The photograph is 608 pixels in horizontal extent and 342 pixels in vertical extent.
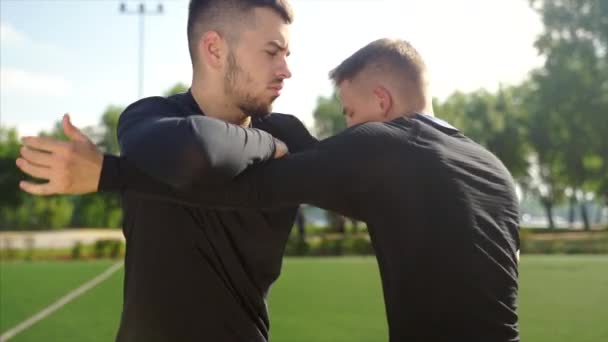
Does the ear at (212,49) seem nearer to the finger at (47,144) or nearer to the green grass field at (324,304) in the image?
the finger at (47,144)

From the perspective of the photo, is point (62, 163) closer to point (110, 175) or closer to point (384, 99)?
point (110, 175)

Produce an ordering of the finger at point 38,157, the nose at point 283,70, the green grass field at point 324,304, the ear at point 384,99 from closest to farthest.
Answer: the finger at point 38,157
the ear at point 384,99
the nose at point 283,70
the green grass field at point 324,304

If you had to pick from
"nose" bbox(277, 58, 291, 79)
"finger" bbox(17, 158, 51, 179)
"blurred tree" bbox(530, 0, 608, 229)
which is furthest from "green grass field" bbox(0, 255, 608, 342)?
"blurred tree" bbox(530, 0, 608, 229)

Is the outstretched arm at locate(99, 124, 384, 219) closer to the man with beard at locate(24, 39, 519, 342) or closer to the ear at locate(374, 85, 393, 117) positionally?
the man with beard at locate(24, 39, 519, 342)

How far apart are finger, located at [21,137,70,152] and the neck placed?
0.94 meters

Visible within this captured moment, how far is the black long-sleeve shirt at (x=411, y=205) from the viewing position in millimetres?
2314

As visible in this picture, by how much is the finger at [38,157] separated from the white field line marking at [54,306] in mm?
10488

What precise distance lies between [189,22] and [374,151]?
3.70ft

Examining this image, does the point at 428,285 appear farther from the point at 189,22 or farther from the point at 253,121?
the point at 189,22

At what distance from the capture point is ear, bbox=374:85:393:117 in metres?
2.73

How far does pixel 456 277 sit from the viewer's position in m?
2.33

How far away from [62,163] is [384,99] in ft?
3.91

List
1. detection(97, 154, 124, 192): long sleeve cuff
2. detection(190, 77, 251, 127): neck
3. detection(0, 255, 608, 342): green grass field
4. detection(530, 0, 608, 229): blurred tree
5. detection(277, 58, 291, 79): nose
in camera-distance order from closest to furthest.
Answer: detection(97, 154, 124, 192): long sleeve cuff < detection(277, 58, 291, 79): nose < detection(190, 77, 251, 127): neck < detection(0, 255, 608, 342): green grass field < detection(530, 0, 608, 229): blurred tree

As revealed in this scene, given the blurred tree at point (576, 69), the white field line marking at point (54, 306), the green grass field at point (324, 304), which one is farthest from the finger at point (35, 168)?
the blurred tree at point (576, 69)
